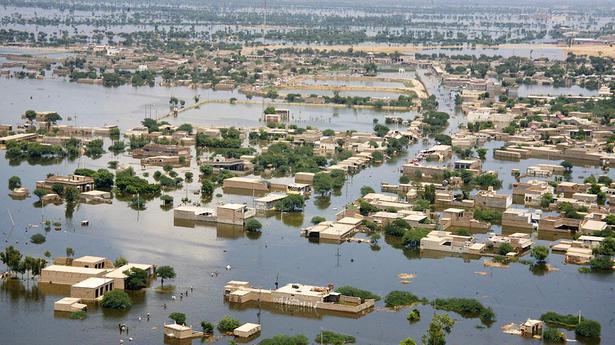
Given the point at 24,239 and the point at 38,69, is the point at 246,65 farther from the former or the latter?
the point at 24,239

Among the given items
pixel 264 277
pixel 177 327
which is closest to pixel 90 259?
pixel 264 277

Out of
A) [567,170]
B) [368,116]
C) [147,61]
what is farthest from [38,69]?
[567,170]

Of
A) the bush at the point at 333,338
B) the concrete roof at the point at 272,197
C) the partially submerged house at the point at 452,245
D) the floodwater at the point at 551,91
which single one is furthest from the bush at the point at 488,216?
the floodwater at the point at 551,91

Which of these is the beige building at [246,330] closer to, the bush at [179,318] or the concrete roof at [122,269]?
the bush at [179,318]

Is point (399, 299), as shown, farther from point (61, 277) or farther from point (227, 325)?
point (61, 277)

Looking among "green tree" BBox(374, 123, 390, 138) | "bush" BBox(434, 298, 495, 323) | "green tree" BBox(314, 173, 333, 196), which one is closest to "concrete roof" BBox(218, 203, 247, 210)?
"green tree" BBox(314, 173, 333, 196)

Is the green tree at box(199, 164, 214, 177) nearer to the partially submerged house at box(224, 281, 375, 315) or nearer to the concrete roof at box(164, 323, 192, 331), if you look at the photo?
the partially submerged house at box(224, 281, 375, 315)
